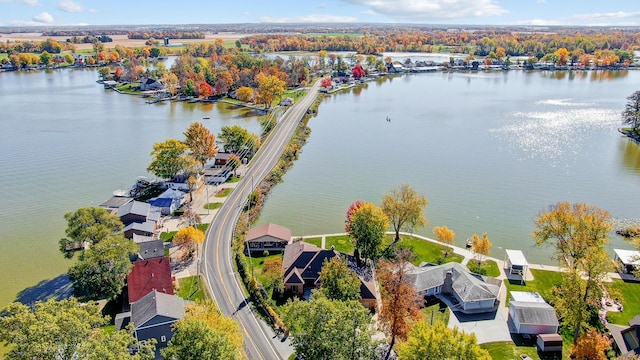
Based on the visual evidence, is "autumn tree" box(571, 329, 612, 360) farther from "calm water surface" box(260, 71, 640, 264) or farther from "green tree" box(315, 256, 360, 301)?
"calm water surface" box(260, 71, 640, 264)

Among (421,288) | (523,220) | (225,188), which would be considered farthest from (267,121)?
(421,288)

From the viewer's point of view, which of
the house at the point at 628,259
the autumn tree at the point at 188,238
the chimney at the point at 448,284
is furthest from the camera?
the autumn tree at the point at 188,238

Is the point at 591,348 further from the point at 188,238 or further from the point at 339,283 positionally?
the point at 188,238

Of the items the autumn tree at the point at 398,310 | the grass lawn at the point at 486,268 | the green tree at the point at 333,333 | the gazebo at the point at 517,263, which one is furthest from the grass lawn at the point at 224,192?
the gazebo at the point at 517,263

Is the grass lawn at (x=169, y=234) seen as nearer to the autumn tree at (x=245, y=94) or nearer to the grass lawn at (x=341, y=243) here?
the grass lawn at (x=341, y=243)

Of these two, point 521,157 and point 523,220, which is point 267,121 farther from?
point 523,220

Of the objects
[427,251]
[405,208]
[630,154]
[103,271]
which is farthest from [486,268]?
[630,154]

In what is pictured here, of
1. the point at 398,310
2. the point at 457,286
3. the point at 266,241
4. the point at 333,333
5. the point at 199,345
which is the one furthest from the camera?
the point at 266,241
